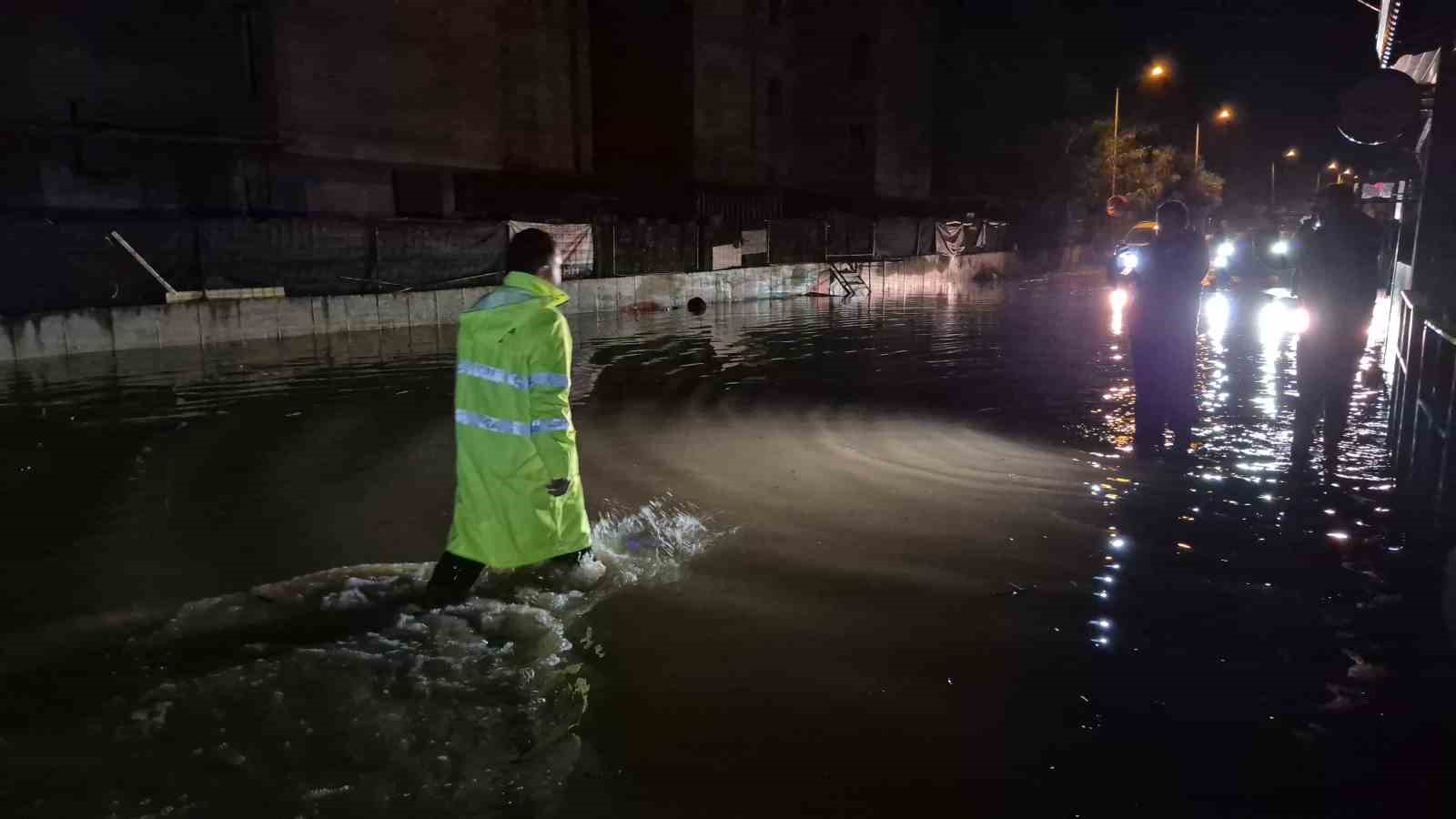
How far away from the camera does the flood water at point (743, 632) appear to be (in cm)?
352

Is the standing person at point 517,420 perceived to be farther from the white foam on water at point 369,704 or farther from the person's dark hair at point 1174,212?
the person's dark hair at point 1174,212

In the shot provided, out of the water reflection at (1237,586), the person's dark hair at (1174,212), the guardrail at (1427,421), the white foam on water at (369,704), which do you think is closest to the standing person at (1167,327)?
the person's dark hair at (1174,212)

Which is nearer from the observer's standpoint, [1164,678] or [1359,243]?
[1164,678]

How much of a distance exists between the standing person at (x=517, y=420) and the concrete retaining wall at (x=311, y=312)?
13.7m

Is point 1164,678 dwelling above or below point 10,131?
below

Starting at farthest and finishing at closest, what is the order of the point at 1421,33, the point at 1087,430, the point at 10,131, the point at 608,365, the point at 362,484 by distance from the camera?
the point at 10,131
the point at 608,365
the point at 1421,33
the point at 1087,430
the point at 362,484

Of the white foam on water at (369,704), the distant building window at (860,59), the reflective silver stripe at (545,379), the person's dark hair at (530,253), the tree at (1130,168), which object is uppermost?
the distant building window at (860,59)

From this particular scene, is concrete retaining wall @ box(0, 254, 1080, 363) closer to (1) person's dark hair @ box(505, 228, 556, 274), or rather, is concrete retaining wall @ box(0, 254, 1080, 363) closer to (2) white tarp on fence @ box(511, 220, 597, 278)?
(2) white tarp on fence @ box(511, 220, 597, 278)

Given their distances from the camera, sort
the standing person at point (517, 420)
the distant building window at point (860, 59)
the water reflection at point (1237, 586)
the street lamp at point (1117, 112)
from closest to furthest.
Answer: the water reflection at point (1237, 586) < the standing person at point (517, 420) < the street lamp at point (1117, 112) < the distant building window at point (860, 59)

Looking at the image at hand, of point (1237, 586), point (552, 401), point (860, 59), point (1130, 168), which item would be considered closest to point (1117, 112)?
point (1130, 168)

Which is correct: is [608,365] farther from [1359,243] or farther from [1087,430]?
Result: [1359,243]

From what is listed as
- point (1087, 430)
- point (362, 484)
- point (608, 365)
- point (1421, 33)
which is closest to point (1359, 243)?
point (1087, 430)

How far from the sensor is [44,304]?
15.3 m

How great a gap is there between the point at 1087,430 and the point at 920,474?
239 centimetres
